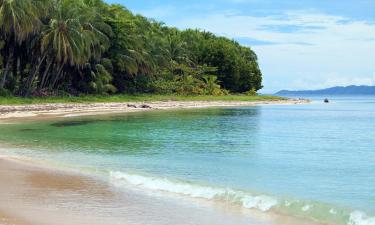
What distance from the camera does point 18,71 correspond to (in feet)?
169

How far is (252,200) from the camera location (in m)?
9.88

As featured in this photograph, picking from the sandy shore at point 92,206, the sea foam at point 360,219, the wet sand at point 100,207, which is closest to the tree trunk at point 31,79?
the sandy shore at point 92,206

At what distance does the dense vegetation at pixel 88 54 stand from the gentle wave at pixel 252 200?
33.7 metres

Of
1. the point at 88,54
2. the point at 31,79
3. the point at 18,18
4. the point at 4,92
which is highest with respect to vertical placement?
the point at 18,18

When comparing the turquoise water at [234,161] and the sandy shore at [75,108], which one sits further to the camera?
the sandy shore at [75,108]

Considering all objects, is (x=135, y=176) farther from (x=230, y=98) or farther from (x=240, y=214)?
(x=230, y=98)

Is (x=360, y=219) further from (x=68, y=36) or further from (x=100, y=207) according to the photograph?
(x=68, y=36)

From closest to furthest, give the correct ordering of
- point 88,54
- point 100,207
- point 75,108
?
1. point 100,207
2. point 75,108
3. point 88,54

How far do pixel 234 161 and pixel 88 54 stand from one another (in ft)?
120

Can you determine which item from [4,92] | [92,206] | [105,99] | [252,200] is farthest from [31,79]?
[252,200]

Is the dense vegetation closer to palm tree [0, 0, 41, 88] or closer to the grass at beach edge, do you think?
palm tree [0, 0, 41, 88]

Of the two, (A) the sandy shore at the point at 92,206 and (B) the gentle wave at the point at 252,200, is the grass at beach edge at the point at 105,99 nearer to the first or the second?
(A) the sandy shore at the point at 92,206

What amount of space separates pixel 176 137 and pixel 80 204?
15289 mm

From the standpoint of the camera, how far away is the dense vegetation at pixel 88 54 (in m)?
45.7
